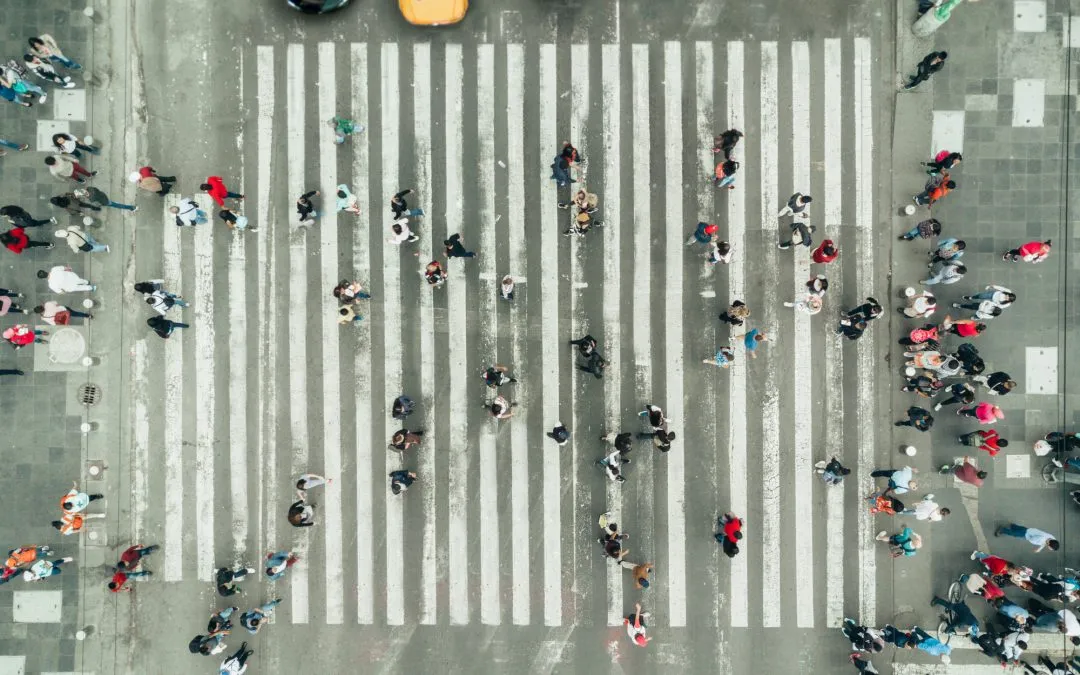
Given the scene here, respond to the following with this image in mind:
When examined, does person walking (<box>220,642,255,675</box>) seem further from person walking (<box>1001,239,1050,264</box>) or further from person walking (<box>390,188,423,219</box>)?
person walking (<box>1001,239,1050,264</box>)

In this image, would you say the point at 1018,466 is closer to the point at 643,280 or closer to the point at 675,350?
the point at 675,350

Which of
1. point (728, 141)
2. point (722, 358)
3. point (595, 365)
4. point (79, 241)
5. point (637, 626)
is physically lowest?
point (637, 626)

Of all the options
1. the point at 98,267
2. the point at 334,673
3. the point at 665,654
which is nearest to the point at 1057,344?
the point at 665,654

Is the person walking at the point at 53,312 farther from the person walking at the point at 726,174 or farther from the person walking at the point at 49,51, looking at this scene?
the person walking at the point at 726,174

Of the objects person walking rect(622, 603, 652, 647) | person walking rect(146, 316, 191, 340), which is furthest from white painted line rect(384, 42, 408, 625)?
person walking rect(622, 603, 652, 647)

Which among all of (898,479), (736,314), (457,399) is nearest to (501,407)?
(457,399)

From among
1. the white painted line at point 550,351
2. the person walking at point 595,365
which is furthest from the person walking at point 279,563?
the person walking at point 595,365
